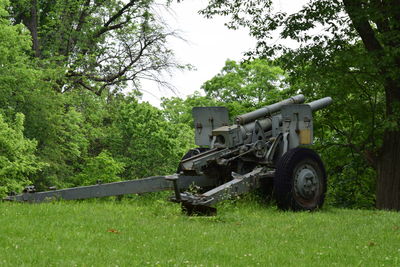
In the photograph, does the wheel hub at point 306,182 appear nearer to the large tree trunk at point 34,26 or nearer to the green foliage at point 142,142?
the green foliage at point 142,142

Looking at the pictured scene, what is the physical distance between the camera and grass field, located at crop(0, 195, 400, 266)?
6.99 m

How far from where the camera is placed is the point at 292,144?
13078 millimetres

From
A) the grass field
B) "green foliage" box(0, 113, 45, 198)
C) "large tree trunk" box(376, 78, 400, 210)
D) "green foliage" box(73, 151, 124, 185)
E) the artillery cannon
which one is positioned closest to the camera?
the grass field

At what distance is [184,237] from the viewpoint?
8398mm

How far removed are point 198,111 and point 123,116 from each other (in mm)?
16804

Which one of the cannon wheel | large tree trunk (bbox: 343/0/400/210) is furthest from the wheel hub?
large tree trunk (bbox: 343/0/400/210)

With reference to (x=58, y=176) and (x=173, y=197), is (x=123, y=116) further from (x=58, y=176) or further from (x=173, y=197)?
(x=173, y=197)

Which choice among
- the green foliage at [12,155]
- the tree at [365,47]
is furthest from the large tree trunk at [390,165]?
the green foliage at [12,155]

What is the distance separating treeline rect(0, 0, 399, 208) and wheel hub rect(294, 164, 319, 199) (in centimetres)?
492

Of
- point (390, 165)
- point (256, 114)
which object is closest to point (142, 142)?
point (390, 165)

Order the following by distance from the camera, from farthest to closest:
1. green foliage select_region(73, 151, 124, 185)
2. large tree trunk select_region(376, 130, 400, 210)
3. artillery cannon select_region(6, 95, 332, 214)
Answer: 1. green foliage select_region(73, 151, 124, 185)
2. large tree trunk select_region(376, 130, 400, 210)
3. artillery cannon select_region(6, 95, 332, 214)

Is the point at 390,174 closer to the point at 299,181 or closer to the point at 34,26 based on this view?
the point at 299,181

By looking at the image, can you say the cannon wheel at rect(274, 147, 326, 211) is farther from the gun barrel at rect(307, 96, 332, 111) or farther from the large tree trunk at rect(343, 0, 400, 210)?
the large tree trunk at rect(343, 0, 400, 210)

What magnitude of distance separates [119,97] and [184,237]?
2223 centimetres
